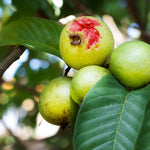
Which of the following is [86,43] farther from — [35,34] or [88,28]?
[35,34]

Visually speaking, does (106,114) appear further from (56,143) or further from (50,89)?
(56,143)

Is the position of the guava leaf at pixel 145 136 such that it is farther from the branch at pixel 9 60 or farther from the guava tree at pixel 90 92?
the branch at pixel 9 60

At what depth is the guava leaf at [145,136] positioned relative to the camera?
1.96 feet

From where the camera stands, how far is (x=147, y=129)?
2.05 feet

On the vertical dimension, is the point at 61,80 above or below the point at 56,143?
above

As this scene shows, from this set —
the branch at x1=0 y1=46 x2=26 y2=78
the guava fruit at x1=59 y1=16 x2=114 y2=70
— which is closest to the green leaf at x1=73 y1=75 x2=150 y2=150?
the guava fruit at x1=59 y1=16 x2=114 y2=70

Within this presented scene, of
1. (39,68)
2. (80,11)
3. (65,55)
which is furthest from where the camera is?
(39,68)

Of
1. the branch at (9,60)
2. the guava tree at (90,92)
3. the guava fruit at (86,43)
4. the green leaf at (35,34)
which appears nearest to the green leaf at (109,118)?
the guava tree at (90,92)

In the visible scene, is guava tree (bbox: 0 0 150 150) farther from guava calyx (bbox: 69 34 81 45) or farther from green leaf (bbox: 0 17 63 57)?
guava calyx (bbox: 69 34 81 45)

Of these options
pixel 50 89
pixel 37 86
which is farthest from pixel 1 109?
pixel 50 89

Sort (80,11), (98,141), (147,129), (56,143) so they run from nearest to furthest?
(147,129)
(98,141)
(80,11)
(56,143)

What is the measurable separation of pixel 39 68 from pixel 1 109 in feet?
2.82

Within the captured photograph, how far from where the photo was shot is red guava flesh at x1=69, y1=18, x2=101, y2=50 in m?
0.93

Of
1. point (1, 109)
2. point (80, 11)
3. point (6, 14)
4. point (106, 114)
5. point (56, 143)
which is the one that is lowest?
point (56, 143)
